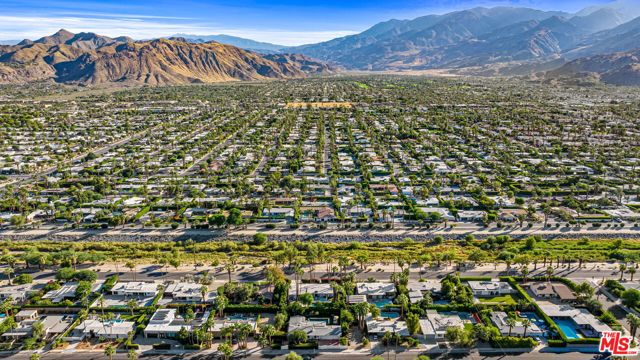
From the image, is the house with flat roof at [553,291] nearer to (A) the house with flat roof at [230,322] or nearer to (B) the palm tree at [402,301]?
(B) the palm tree at [402,301]

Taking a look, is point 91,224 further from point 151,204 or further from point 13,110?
point 13,110

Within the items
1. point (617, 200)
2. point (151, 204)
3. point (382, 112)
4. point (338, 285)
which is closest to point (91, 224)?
point (151, 204)

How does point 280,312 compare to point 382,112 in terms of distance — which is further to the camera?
point 382,112

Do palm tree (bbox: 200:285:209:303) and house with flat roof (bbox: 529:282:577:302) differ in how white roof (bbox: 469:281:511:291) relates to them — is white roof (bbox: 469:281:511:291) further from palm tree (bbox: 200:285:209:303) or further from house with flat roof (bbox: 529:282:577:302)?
palm tree (bbox: 200:285:209:303)

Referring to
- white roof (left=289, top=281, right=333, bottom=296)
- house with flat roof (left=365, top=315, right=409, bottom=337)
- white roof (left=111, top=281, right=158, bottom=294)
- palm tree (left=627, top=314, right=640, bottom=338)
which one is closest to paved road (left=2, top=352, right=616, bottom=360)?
house with flat roof (left=365, top=315, right=409, bottom=337)

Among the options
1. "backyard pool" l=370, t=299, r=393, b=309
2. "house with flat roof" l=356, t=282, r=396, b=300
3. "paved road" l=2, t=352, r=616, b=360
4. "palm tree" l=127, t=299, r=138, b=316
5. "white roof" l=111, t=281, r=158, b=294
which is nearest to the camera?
"paved road" l=2, t=352, r=616, b=360

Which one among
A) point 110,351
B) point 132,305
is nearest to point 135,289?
point 132,305

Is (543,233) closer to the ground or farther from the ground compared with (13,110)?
closer to the ground

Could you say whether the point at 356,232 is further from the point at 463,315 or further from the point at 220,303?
the point at 220,303

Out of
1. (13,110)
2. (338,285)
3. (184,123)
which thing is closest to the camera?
(338,285)
